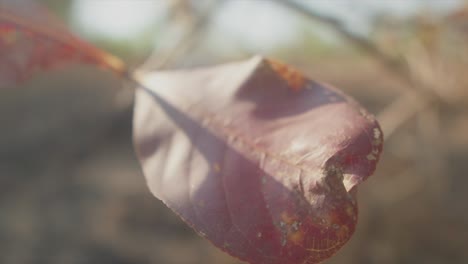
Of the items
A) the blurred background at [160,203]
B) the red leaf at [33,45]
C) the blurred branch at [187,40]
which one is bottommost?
the blurred background at [160,203]

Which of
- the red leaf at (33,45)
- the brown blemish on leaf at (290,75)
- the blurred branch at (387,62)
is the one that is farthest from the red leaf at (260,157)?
the blurred branch at (387,62)

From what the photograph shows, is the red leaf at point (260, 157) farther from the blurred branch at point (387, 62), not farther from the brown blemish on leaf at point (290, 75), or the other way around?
the blurred branch at point (387, 62)

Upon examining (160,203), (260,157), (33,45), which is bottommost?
(160,203)

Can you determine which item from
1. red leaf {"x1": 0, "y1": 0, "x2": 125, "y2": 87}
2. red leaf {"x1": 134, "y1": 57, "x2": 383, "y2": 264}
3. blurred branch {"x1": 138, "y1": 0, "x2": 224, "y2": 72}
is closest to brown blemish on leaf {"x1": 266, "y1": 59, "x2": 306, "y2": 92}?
red leaf {"x1": 134, "y1": 57, "x2": 383, "y2": 264}

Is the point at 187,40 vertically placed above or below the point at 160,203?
above

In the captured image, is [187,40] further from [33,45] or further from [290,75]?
[290,75]

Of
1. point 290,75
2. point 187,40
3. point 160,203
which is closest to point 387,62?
point 187,40

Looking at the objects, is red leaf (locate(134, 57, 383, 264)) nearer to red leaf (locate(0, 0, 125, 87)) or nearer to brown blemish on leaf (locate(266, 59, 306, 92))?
brown blemish on leaf (locate(266, 59, 306, 92))

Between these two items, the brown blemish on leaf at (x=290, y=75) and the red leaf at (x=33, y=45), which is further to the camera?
the red leaf at (x=33, y=45)
